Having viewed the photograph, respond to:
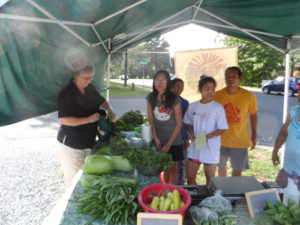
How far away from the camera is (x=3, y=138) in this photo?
627cm

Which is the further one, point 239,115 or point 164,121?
point 239,115

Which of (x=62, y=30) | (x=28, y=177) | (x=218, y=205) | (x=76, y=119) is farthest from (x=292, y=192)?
(x=28, y=177)

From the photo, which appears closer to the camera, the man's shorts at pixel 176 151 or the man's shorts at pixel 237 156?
the man's shorts at pixel 176 151

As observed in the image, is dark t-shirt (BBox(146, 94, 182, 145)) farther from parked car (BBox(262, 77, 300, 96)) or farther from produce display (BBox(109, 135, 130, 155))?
parked car (BBox(262, 77, 300, 96))

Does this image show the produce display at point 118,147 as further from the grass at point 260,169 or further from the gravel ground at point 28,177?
the grass at point 260,169

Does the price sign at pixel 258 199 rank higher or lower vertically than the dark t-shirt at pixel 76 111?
lower

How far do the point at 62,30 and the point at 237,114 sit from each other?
2.28 m

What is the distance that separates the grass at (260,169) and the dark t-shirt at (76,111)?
233cm

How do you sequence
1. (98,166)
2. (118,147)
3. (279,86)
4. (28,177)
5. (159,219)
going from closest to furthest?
1. (159,219)
2. (98,166)
3. (118,147)
4. (28,177)
5. (279,86)

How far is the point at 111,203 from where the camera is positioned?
1352 mm

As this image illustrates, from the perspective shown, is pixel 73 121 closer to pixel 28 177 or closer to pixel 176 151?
pixel 176 151

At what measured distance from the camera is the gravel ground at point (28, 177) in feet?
10.0

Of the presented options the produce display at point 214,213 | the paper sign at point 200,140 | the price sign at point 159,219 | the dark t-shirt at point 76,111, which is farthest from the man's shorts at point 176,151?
the price sign at point 159,219

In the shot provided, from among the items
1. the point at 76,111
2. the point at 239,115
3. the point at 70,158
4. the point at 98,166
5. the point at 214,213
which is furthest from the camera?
the point at 239,115
